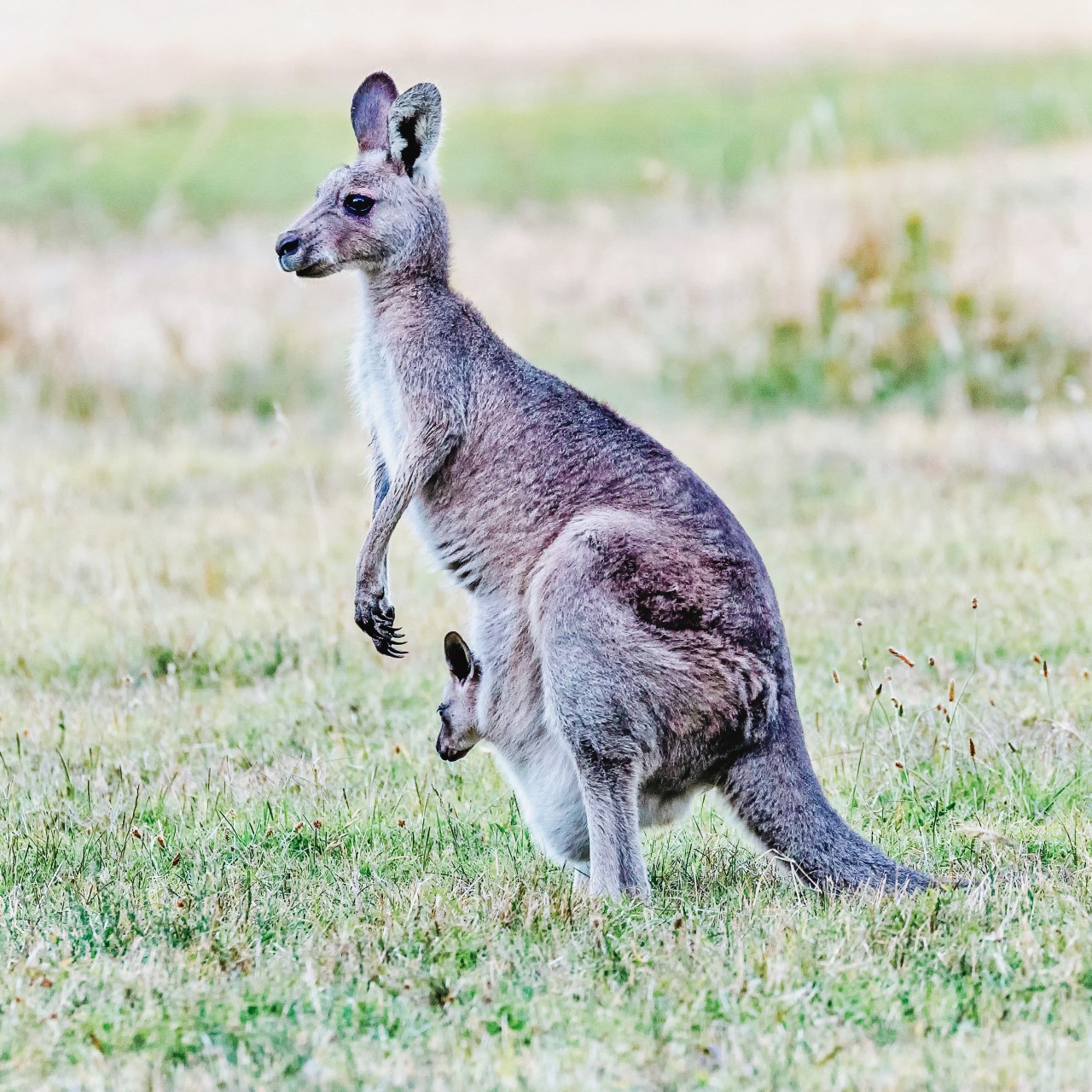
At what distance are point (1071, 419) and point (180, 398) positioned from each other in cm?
492

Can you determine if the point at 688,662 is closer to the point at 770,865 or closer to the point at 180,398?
the point at 770,865

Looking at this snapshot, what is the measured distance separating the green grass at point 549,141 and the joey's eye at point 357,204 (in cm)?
1065

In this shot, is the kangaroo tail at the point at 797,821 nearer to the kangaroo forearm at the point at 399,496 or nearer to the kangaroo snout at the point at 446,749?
the kangaroo snout at the point at 446,749

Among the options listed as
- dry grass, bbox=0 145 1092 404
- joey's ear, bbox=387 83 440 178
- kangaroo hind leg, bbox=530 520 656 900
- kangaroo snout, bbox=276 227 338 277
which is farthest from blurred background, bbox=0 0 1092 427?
kangaroo hind leg, bbox=530 520 656 900

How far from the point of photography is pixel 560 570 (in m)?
4.04

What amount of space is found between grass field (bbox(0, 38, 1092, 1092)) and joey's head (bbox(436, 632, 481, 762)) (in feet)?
0.83

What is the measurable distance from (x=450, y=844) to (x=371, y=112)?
2.03 m

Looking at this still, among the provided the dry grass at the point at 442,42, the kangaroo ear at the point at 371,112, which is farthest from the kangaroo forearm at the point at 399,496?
the dry grass at the point at 442,42

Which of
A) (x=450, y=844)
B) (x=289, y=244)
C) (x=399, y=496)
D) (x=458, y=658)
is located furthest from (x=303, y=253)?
(x=450, y=844)

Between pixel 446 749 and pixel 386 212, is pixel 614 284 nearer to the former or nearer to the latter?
pixel 386 212

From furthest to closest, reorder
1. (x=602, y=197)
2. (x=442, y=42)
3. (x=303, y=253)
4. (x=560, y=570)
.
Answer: (x=442, y=42)
(x=602, y=197)
(x=303, y=253)
(x=560, y=570)

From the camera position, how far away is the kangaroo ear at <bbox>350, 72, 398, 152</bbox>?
16.4ft

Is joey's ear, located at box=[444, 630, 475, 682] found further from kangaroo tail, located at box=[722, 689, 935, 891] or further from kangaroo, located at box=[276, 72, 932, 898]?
kangaroo tail, located at box=[722, 689, 935, 891]

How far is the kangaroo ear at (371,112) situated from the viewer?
16.4 ft
